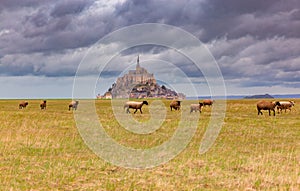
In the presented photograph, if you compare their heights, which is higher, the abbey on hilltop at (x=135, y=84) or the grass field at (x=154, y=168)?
the abbey on hilltop at (x=135, y=84)

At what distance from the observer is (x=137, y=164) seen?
1452 cm

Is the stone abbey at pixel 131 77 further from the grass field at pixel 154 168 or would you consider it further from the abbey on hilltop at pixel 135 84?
the grass field at pixel 154 168

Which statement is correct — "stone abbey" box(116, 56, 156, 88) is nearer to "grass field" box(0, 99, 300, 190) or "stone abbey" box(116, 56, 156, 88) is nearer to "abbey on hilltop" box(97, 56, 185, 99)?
"abbey on hilltop" box(97, 56, 185, 99)

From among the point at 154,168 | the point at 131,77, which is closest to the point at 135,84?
the point at 131,77

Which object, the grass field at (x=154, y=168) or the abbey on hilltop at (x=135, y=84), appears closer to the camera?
the grass field at (x=154, y=168)

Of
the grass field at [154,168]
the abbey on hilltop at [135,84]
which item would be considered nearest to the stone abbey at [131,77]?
the abbey on hilltop at [135,84]

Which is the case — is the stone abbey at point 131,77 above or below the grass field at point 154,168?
above

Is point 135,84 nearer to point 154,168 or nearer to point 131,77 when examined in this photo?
point 131,77

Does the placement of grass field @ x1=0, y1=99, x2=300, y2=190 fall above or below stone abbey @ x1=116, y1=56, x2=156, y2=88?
below

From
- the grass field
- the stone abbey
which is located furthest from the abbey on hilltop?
the grass field

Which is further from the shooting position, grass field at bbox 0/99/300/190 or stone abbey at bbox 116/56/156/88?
stone abbey at bbox 116/56/156/88

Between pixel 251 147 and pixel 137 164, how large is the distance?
7518mm

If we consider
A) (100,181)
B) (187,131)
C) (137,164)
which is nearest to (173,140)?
(187,131)

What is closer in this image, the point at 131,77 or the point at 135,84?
the point at 131,77
